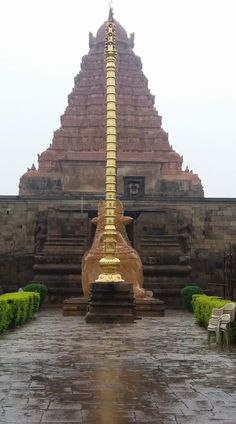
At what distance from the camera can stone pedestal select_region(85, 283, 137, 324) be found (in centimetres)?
1478

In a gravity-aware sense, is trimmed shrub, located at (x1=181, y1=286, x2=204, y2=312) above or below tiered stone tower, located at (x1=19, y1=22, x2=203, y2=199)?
below

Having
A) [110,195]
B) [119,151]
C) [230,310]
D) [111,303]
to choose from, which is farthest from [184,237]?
[230,310]

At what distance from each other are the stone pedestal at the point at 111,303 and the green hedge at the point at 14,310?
1.58 meters

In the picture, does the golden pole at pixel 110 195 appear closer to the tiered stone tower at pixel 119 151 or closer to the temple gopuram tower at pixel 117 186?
the temple gopuram tower at pixel 117 186

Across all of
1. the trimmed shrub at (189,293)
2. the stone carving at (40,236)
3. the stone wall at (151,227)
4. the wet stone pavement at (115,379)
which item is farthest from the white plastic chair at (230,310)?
the stone carving at (40,236)

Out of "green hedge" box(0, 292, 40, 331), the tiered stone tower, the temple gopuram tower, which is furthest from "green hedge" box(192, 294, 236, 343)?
the tiered stone tower

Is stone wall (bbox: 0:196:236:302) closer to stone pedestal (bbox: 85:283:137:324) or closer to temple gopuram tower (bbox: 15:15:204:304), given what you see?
temple gopuram tower (bbox: 15:15:204:304)

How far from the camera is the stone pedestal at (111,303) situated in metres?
14.8

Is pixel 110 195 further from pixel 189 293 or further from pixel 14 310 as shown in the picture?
pixel 189 293

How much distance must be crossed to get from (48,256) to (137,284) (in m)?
7.25

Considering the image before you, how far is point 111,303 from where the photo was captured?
15.0 meters

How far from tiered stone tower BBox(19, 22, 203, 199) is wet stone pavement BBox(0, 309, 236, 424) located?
23880 millimetres

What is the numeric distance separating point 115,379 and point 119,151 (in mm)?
29998

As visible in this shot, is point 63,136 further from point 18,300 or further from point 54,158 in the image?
point 18,300
